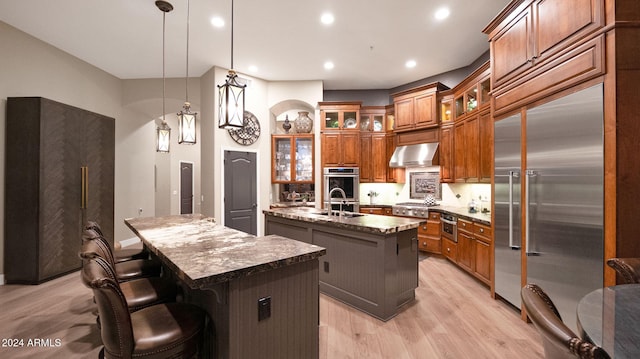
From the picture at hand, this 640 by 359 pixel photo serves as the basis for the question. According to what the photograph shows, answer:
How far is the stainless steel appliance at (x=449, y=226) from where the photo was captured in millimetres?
4379

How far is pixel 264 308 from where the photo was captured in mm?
1462

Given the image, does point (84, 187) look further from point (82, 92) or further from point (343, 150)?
point (343, 150)

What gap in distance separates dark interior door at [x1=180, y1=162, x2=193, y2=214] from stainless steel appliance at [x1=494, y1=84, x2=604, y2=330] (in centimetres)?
852

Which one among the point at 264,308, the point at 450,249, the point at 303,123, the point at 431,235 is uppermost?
the point at 303,123

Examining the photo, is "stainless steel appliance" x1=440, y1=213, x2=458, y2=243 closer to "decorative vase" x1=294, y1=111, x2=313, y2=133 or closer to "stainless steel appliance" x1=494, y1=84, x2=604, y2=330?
"stainless steel appliance" x1=494, y1=84, x2=604, y2=330

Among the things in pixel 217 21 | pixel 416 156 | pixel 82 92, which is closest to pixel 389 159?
pixel 416 156

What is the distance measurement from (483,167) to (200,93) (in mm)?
5413

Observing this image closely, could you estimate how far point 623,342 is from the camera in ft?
2.63

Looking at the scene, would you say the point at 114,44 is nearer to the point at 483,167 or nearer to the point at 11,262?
the point at 11,262

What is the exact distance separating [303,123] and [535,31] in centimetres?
452

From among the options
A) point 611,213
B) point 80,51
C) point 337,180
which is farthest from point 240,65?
point 611,213

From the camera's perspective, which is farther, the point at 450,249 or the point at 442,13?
the point at 450,249

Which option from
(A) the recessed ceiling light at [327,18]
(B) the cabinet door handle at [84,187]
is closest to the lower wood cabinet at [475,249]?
(A) the recessed ceiling light at [327,18]

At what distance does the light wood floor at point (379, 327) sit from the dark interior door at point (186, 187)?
5.27m
